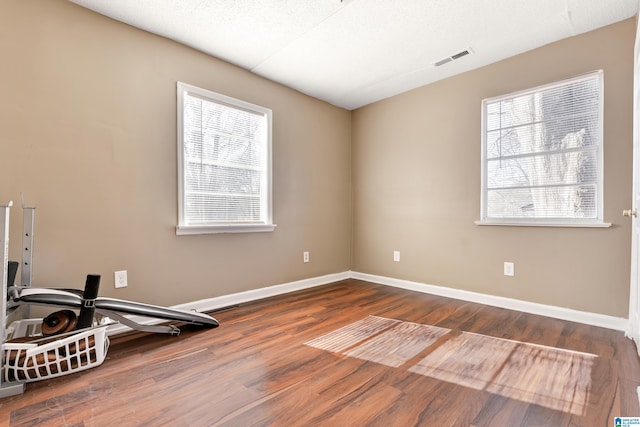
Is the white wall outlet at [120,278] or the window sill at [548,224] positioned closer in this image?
the white wall outlet at [120,278]

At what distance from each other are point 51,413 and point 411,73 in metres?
3.69

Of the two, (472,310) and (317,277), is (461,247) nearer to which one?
(472,310)

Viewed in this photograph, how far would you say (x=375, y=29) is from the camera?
244cm

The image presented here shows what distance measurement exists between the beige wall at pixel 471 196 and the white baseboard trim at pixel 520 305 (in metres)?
0.05

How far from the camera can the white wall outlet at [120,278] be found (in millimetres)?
2262

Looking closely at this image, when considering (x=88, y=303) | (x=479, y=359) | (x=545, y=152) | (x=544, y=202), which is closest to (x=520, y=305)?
(x=544, y=202)

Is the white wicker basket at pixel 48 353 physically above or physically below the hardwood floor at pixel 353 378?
above

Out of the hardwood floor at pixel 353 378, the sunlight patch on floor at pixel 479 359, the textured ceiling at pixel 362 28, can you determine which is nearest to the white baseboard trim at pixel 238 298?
the hardwood floor at pixel 353 378

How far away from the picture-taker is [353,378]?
5.30 ft

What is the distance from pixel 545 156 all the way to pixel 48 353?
380cm

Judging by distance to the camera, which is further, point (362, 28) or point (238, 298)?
point (238, 298)

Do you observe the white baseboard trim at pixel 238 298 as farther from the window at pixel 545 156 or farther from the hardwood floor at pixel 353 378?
the window at pixel 545 156

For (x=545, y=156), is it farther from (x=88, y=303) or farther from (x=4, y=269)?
(x=4, y=269)

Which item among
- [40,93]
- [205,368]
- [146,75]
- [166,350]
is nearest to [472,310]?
[205,368]
